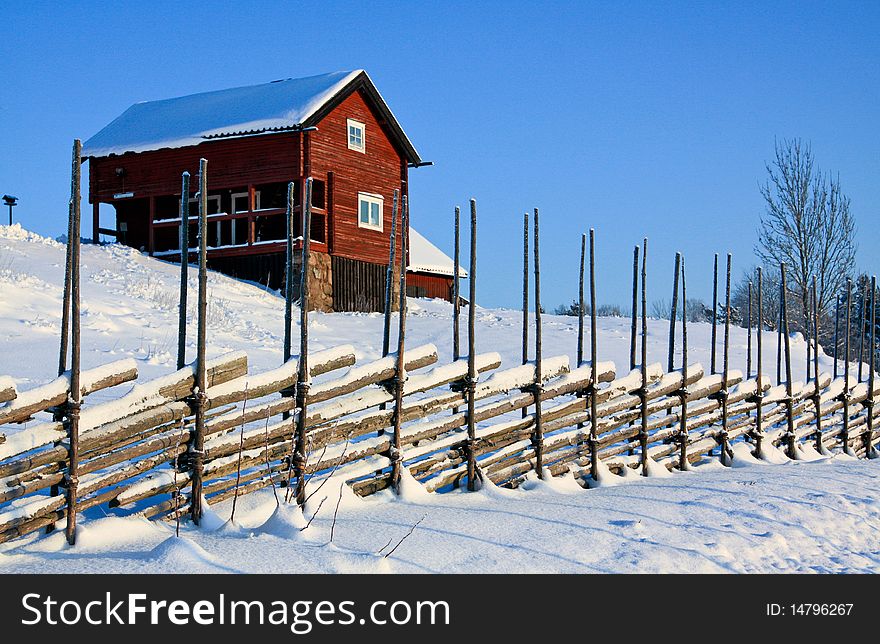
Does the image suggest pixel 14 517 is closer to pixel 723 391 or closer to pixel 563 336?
pixel 723 391

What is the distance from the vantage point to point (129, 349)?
9.38 metres

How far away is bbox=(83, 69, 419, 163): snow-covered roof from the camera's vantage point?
65.5ft

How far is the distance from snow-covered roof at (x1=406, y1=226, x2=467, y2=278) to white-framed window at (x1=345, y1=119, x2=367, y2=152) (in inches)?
267

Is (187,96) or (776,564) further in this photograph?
(187,96)

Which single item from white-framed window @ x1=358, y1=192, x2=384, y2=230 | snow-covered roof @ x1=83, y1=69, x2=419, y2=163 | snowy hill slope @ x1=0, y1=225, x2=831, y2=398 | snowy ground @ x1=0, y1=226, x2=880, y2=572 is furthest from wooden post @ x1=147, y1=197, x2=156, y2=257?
snowy ground @ x1=0, y1=226, x2=880, y2=572

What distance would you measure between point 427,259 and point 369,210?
28.6 ft

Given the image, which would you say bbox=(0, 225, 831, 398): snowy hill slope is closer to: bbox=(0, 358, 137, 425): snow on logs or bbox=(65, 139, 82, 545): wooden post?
bbox=(0, 358, 137, 425): snow on logs

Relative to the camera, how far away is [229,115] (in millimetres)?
21062

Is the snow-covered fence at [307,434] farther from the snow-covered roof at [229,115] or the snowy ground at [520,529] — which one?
the snow-covered roof at [229,115]

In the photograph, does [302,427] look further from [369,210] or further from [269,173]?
[369,210]

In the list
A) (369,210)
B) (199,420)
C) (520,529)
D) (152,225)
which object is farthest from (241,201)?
(520,529)
